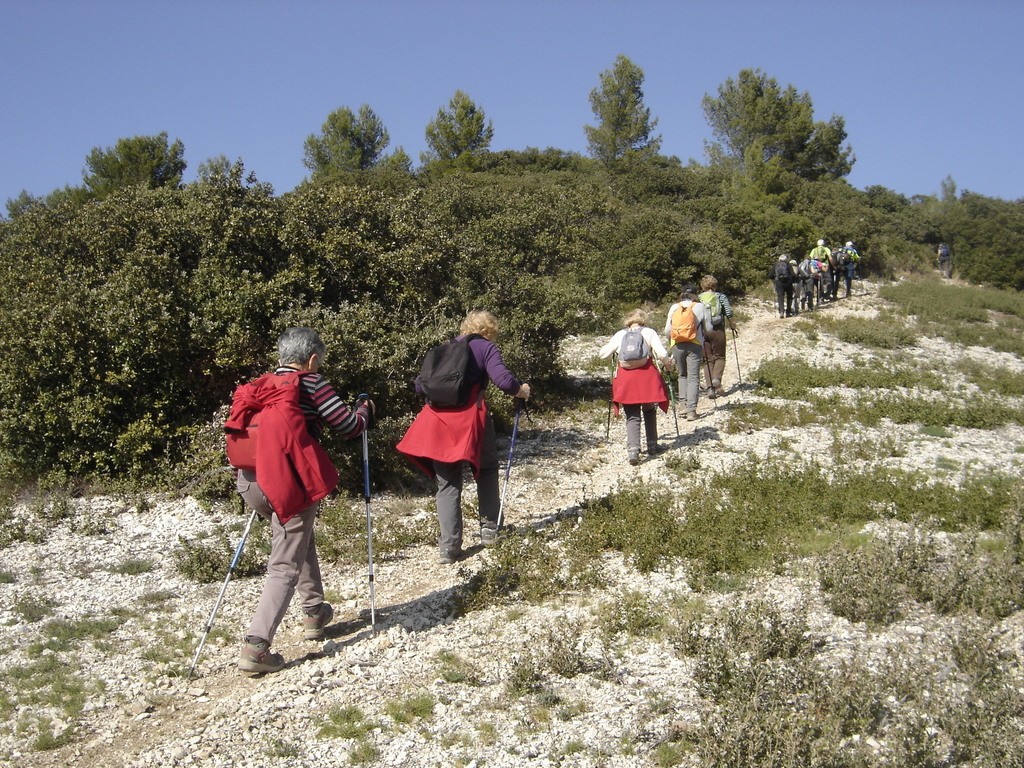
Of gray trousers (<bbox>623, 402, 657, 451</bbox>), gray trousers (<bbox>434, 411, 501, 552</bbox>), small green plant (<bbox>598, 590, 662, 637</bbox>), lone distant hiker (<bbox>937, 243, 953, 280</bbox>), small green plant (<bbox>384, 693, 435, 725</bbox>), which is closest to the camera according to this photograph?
small green plant (<bbox>384, 693, 435, 725</bbox>)

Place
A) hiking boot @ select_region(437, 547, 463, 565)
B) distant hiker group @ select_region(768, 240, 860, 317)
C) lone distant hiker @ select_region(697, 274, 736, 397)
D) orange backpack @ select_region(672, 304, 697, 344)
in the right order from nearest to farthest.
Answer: hiking boot @ select_region(437, 547, 463, 565) < orange backpack @ select_region(672, 304, 697, 344) < lone distant hiker @ select_region(697, 274, 736, 397) < distant hiker group @ select_region(768, 240, 860, 317)

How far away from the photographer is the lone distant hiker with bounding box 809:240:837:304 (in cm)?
2700

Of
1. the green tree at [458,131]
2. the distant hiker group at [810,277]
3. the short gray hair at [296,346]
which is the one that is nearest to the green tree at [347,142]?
the green tree at [458,131]

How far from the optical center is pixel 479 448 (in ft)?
24.7

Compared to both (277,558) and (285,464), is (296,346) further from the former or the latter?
(277,558)

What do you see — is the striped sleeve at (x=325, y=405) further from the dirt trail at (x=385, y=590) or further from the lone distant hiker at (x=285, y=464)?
the dirt trail at (x=385, y=590)

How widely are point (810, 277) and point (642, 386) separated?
1678cm

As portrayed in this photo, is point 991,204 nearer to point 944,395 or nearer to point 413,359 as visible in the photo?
point 944,395

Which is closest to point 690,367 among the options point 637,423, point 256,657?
point 637,423

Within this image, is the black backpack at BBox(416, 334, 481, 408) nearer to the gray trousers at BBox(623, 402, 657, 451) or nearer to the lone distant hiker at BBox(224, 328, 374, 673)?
the lone distant hiker at BBox(224, 328, 374, 673)

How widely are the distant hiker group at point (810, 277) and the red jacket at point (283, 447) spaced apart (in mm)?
20807

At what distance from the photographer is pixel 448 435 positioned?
24.3ft

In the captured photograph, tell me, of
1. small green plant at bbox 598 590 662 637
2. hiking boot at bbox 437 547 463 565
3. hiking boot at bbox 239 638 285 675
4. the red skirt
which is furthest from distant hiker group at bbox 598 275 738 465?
hiking boot at bbox 239 638 285 675

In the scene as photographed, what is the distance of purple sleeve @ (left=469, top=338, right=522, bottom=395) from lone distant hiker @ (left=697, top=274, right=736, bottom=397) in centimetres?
706
